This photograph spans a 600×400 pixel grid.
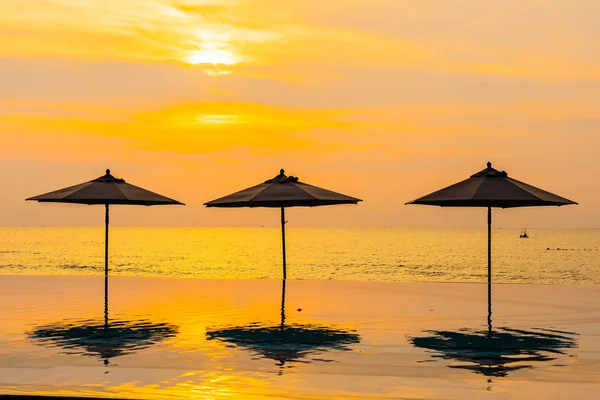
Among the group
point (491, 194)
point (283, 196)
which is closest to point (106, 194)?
point (283, 196)

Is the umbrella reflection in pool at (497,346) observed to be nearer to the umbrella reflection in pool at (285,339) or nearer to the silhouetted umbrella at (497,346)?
the silhouetted umbrella at (497,346)

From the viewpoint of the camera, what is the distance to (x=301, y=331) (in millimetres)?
12047

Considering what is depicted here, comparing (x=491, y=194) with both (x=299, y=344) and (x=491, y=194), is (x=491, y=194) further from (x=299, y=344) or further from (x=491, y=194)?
(x=299, y=344)

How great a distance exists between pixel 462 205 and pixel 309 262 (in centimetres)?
7485

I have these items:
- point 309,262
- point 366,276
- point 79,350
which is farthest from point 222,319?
point 309,262

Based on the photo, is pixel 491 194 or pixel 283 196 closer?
pixel 491 194

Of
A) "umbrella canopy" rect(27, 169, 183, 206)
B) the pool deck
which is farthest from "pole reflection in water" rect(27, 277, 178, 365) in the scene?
"umbrella canopy" rect(27, 169, 183, 206)

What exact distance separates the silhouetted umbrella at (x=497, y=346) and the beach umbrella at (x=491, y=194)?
4.59 meters

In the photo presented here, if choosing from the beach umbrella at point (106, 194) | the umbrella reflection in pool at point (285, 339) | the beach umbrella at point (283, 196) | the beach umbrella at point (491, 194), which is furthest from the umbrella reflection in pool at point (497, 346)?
the beach umbrella at point (106, 194)

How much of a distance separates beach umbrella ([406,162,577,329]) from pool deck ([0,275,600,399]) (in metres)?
2.06

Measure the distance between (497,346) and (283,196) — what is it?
8.01 meters

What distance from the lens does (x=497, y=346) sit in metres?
10.9

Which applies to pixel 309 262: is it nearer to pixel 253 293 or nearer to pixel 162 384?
pixel 253 293

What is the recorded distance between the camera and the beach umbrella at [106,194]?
18625 mm
